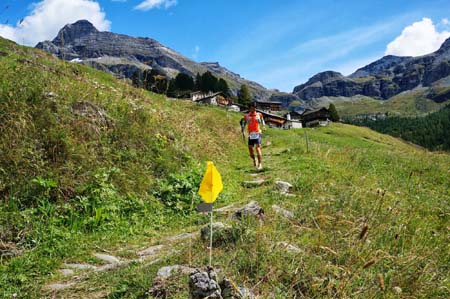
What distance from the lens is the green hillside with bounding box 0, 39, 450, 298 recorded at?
4.03 metres

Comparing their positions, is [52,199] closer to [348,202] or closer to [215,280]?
[215,280]

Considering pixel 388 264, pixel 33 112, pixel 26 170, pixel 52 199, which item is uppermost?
pixel 33 112

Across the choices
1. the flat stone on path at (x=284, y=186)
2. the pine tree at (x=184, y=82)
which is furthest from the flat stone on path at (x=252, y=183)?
the pine tree at (x=184, y=82)

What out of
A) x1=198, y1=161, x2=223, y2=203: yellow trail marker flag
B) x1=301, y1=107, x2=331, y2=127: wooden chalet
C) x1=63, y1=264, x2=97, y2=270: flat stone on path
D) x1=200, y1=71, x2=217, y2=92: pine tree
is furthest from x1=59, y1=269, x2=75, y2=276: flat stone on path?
x1=301, y1=107, x2=331, y2=127: wooden chalet

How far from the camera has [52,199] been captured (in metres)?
6.96

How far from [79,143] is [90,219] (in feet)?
7.60

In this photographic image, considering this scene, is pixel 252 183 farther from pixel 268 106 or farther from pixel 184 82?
pixel 268 106

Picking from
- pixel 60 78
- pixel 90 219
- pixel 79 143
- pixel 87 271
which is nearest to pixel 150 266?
pixel 87 271

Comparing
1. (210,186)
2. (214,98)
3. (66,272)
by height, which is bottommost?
(66,272)

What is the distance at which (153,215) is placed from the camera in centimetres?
802

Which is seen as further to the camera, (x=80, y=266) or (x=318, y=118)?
(x=318, y=118)

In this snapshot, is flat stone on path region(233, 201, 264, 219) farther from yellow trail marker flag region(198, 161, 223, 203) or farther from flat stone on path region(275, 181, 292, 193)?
flat stone on path region(275, 181, 292, 193)

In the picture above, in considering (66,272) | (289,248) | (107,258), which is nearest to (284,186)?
(289,248)

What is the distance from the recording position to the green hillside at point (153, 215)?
4030 mm
